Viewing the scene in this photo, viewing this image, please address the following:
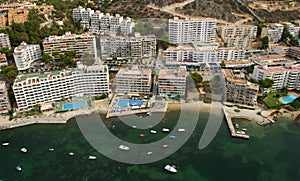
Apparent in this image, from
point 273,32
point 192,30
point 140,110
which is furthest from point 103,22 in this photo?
point 273,32

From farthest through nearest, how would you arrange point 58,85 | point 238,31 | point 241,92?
point 238,31 < point 58,85 < point 241,92

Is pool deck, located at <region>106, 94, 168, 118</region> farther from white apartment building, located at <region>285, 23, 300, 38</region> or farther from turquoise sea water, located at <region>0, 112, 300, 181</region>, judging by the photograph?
white apartment building, located at <region>285, 23, 300, 38</region>

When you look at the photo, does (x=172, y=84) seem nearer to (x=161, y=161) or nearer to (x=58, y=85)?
(x=161, y=161)

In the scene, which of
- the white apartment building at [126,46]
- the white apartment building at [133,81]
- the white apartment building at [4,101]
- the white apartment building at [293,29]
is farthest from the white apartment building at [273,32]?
the white apartment building at [4,101]

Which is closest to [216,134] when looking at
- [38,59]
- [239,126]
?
[239,126]

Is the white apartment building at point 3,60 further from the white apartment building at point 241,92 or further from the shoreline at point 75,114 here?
the white apartment building at point 241,92
